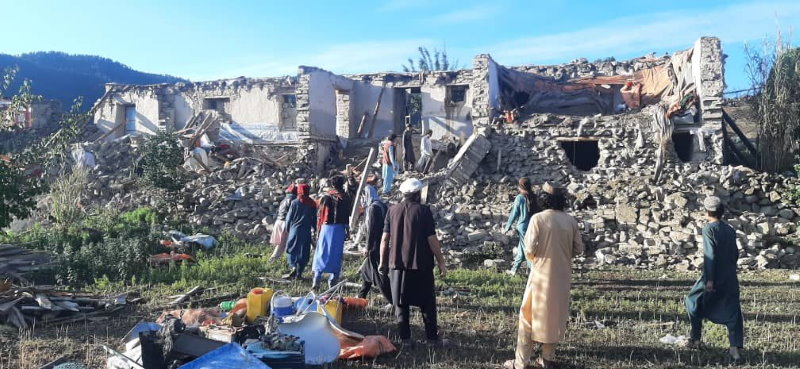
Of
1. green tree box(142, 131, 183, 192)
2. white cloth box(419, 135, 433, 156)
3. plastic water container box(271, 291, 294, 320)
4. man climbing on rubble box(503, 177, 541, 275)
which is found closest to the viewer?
plastic water container box(271, 291, 294, 320)

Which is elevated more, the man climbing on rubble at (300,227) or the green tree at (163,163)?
the green tree at (163,163)

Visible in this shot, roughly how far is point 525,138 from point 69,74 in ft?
100

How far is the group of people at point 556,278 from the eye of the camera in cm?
425

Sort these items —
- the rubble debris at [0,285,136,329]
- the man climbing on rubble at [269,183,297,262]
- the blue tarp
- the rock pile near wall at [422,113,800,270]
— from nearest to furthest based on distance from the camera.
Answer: the blue tarp < the rubble debris at [0,285,136,329] < the man climbing on rubble at [269,183,297,262] < the rock pile near wall at [422,113,800,270]

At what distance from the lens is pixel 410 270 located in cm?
491

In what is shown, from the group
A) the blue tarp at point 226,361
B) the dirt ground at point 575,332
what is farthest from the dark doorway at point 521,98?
the blue tarp at point 226,361

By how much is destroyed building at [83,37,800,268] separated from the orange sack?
5933 millimetres

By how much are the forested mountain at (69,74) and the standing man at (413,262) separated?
3039 centimetres

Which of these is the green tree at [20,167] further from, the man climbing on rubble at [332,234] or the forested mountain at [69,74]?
the forested mountain at [69,74]

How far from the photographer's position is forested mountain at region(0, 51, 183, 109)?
32.2 metres

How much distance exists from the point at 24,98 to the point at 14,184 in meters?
1.42

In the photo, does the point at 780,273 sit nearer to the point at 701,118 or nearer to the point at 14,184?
the point at 701,118

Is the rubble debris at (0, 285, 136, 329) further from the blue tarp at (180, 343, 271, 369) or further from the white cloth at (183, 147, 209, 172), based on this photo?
the white cloth at (183, 147, 209, 172)

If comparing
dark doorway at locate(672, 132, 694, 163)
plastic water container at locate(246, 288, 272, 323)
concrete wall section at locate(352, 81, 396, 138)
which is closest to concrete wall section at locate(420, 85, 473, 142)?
concrete wall section at locate(352, 81, 396, 138)
